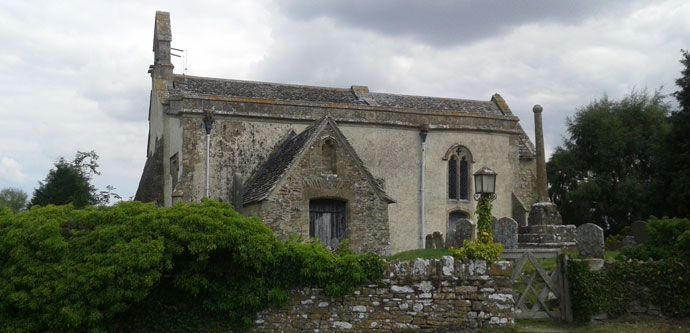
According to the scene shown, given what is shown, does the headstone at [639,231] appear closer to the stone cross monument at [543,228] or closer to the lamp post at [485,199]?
the stone cross monument at [543,228]

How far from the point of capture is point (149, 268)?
1116cm

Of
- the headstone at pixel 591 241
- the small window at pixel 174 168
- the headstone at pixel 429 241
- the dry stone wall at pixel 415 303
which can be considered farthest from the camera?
the headstone at pixel 429 241

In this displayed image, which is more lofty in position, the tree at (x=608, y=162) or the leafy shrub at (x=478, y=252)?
the tree at (x=608, y=162)

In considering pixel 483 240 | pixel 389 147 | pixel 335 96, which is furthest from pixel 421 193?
pixel 483 240

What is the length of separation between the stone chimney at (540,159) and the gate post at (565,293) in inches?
373

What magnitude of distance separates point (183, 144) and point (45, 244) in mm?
12034

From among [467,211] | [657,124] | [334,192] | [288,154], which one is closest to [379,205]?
[334,192]

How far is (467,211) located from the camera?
2742 cm

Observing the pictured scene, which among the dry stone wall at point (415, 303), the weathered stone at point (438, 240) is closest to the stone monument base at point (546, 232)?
the weathered stone at point (438, 240)

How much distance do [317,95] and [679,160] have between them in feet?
55.9

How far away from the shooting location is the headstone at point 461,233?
73.6 ft

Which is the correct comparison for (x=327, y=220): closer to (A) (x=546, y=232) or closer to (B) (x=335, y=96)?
(A) (x=546, y=232)

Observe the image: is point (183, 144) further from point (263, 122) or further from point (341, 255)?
point (341, 255)

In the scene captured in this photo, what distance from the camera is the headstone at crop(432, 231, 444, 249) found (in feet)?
82.2
